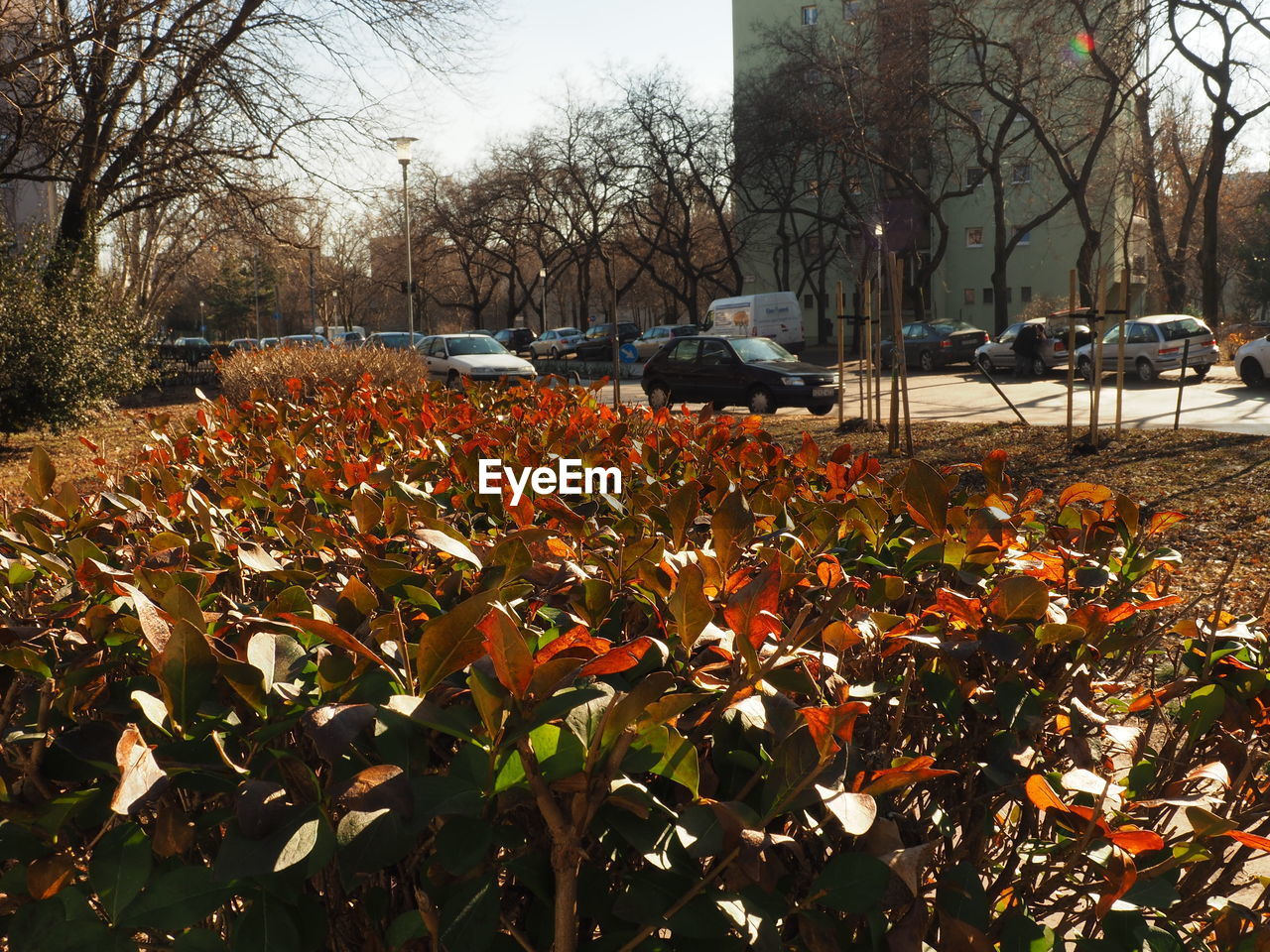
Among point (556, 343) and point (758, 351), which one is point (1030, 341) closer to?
point (758, 351)

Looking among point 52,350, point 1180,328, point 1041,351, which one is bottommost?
point 1041,351

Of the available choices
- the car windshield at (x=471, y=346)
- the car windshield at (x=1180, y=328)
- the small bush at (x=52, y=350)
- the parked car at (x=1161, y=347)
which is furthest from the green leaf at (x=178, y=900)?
the car windshield at (x=1180, y=328)

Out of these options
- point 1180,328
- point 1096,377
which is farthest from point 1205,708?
point 1180,328

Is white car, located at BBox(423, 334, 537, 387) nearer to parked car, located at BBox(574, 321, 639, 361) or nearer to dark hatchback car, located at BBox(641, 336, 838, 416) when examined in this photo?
dark hatchback car, located at BBox(641, 336, 838, 416)

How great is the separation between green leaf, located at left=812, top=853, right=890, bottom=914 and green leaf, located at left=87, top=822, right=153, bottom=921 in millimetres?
660

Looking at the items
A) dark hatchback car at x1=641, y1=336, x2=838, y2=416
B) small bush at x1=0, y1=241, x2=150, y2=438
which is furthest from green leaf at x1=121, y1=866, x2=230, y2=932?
dark hatchback car at x1=641, y1=336, x2=838, y2=416

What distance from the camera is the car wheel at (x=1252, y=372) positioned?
22109 millimetres

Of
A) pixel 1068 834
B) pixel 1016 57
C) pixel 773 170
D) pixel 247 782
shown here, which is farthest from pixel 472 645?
pixel 773 170

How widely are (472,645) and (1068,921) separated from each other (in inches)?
36.0

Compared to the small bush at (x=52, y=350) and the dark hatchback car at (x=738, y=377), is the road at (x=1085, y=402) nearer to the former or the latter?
the dark hatchback car at (x=738, y=377)

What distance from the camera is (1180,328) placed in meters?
25.2

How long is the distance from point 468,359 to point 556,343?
20.6m

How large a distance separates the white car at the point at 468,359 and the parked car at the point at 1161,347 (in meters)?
13.4

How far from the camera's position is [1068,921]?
1396 millimetres
